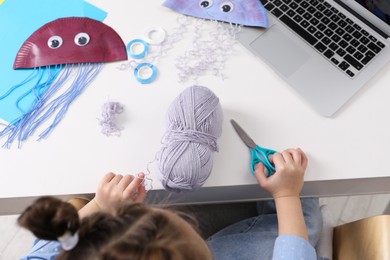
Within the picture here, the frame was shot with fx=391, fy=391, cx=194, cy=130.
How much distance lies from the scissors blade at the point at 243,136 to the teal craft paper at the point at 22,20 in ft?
1.11

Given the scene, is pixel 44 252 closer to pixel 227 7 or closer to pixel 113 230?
pixel 113 230

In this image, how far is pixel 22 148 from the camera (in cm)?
65

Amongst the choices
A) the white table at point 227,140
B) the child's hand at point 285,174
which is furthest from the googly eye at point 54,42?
the child's hand at point 285,174

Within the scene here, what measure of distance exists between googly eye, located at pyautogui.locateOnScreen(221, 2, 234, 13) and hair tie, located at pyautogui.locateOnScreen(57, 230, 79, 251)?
0.51 m

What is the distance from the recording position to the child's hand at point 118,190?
0.60m

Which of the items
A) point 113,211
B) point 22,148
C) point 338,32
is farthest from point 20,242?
point 338,32

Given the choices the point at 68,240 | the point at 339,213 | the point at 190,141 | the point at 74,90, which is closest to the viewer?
the point at 68,240

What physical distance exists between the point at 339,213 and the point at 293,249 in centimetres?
63

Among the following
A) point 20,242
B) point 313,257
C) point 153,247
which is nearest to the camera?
point 153,247

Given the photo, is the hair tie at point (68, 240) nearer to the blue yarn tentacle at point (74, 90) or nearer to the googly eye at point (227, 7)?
the blue yarn tentacle at point (74, 90)

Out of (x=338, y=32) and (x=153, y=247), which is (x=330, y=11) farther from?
(x=153, y=247)

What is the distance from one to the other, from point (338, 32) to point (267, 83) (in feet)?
0.55

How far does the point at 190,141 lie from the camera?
58 cm

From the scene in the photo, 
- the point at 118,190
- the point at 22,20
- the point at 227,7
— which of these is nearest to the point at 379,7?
the point at 227,7
